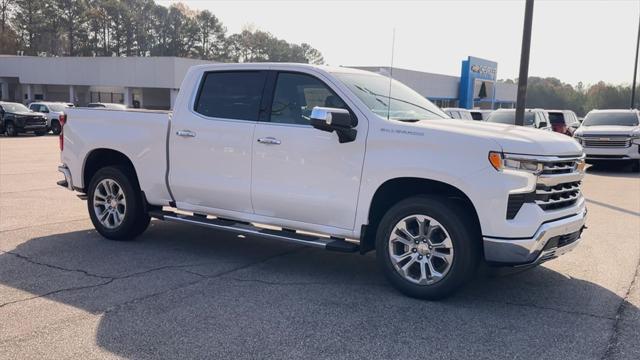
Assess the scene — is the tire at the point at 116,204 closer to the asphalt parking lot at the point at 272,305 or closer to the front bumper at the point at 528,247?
the asphalt parking lot at the point at 272,305

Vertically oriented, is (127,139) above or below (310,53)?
below

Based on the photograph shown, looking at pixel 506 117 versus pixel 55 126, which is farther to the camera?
pixel 55 126

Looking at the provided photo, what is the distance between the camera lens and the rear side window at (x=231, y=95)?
6.37 meters

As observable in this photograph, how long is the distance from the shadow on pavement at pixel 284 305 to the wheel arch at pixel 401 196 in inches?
21.9

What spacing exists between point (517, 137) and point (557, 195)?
25.9 inches

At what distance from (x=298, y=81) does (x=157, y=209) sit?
2465mm

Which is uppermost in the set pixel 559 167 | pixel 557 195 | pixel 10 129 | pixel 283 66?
pixel 283 66

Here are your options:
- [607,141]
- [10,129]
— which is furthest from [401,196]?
[10,129]

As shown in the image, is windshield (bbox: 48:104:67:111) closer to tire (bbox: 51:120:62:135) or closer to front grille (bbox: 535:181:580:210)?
tire (bbox: 51:120:62:135)

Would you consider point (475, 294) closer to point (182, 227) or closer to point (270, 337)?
point (270, 337)

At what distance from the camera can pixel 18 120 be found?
95.2 ft

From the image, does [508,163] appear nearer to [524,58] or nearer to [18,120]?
[524,58]

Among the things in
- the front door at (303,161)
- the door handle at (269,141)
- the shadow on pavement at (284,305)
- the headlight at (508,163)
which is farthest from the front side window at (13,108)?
the headlight at (508,163)

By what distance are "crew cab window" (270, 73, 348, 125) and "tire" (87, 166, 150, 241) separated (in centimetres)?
220
